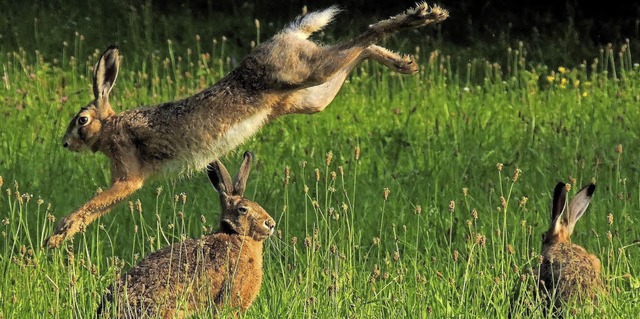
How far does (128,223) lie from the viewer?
915 cm

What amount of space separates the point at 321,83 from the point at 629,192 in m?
2.59

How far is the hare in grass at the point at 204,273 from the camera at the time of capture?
6277mm

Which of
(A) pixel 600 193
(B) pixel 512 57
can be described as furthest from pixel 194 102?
(B) pixel 512 57

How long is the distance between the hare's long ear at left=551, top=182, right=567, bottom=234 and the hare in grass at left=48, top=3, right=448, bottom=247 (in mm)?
1199

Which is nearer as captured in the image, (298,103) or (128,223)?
(298,103)

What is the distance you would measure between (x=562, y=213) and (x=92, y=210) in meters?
2.62

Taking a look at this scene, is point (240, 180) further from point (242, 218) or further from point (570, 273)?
point (570, 273)

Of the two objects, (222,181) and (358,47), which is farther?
(358,47)

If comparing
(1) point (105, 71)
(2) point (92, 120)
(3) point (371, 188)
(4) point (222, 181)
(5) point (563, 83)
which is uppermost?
(1) point (105, 71)

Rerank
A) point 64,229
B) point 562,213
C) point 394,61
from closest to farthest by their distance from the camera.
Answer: point 562,213 < point 64,229 < point 394,61

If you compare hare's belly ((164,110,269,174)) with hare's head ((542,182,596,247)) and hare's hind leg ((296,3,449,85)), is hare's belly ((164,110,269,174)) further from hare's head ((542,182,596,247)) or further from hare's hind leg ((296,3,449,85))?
hare's head ((542,182,596,247))

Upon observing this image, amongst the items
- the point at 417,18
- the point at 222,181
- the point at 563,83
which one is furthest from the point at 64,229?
the point at 563,83

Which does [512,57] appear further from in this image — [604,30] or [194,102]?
[194,102]

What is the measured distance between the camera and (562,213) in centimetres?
727
